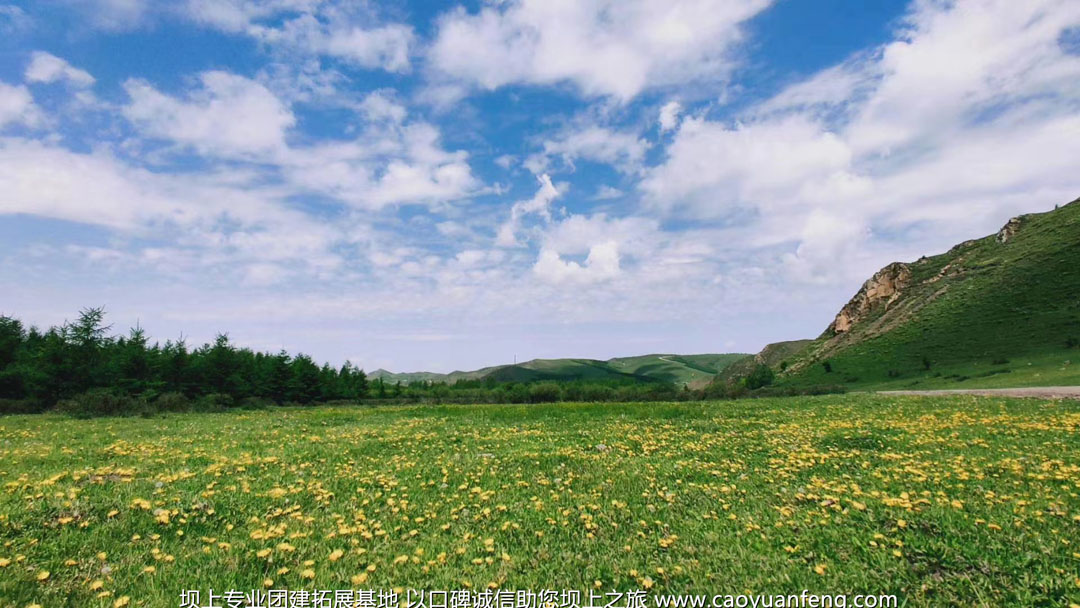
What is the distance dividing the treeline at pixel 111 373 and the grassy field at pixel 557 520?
31562 mm

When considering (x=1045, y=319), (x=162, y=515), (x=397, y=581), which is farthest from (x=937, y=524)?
(x=1045, y=319)

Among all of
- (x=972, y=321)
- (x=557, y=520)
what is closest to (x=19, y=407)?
(x=557, y=520)

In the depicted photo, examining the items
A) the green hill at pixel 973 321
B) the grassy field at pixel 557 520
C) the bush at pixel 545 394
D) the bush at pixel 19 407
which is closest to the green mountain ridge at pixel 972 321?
the green hill at pixel 973 321

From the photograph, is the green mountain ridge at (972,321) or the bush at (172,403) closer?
the bush at (172,403)

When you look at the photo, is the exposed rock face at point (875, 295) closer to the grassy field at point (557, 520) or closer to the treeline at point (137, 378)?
the treeline at point (137, 378)

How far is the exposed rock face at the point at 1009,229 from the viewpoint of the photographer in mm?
117875

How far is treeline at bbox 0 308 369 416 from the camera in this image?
133 ft

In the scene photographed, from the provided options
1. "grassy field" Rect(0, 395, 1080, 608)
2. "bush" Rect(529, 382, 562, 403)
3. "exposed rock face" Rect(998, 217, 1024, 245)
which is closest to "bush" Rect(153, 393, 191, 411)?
"grassy field" Rect(0, 395, 1080, 608)

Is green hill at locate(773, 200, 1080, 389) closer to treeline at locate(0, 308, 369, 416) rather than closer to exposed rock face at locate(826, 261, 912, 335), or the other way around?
exposed rock face at locate(826, 261, 912, 335)

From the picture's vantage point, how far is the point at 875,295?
13638 centimetres

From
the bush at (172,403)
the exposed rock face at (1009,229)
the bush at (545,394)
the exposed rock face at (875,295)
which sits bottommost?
the bush at (545,394)

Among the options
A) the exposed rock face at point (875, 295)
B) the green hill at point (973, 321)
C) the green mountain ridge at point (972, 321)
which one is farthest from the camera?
the exposed rock face at point (875, 295)

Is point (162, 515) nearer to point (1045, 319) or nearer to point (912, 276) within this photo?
point (1045, 319)

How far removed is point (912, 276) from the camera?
131 m
